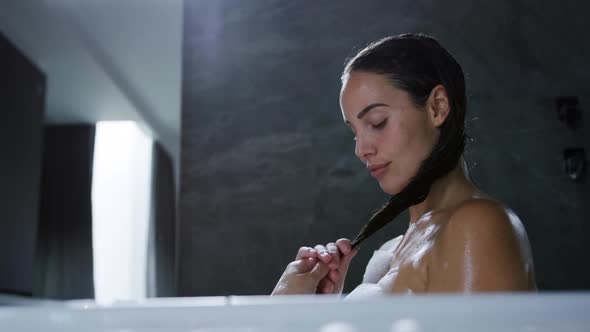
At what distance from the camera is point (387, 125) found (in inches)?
48.1

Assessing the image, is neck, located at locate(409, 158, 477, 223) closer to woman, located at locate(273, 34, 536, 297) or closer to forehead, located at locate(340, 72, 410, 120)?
woman, located at locate(273, 34, 536, 297)

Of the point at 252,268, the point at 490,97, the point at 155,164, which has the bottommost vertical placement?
the point at 252,268

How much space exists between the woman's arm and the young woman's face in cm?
26

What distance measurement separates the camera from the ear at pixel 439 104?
3.97 feet

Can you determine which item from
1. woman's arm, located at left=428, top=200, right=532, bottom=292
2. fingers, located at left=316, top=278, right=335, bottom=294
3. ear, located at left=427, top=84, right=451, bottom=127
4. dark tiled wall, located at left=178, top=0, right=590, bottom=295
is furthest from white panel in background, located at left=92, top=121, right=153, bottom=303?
woman's arm, located at left=428, top=200, right=532, bottom=292

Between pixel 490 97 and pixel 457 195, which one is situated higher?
pixel 490 97

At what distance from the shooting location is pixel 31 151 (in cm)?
267

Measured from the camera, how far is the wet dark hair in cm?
121

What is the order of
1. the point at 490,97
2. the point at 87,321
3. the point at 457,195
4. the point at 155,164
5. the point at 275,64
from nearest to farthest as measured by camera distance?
the point at 87,321, the point at 457,195, the point at 490,97, the point at 275,64, the point at 155,164

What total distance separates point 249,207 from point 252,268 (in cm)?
23

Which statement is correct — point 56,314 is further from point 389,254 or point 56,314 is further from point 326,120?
point 326,120

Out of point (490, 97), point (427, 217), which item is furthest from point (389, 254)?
point (490, 97)

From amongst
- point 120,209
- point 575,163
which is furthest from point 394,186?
point 120,209

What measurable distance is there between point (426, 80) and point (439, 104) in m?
0.05
